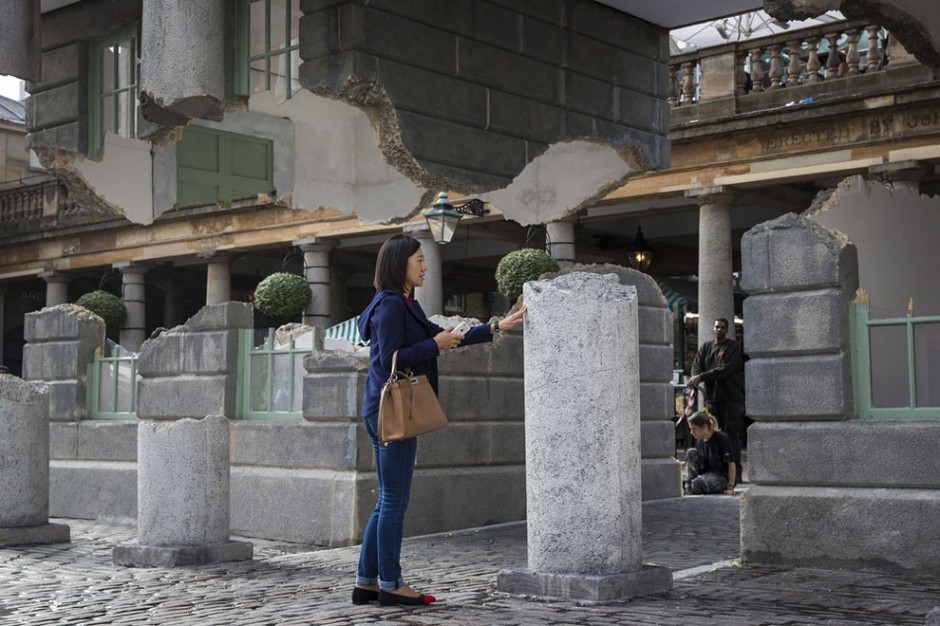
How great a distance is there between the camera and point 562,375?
265 inches

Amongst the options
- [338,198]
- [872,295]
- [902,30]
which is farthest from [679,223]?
[902,30]

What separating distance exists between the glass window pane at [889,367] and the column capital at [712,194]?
1387 centimetres

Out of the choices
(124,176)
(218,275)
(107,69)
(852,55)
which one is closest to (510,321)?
(107,69)

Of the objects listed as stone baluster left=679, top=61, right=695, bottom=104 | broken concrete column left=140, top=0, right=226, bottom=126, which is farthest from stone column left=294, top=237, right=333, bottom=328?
broken concrete column left=140, top=0, right=226, bottom=126

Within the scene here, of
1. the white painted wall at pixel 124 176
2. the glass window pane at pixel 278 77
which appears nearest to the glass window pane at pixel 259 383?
the white painted wall at pixel 124 176

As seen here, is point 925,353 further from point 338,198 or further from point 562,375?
point 338,198

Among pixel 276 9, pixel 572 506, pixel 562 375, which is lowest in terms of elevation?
pixel 572 506

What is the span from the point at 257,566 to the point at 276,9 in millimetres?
3863

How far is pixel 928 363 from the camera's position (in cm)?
798

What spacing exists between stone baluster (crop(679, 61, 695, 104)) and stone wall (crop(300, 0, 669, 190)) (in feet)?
37.6

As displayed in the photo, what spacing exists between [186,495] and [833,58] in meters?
14.1

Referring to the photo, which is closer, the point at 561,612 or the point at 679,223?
the point at 561,612

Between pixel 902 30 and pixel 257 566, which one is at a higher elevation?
pixel 902 30

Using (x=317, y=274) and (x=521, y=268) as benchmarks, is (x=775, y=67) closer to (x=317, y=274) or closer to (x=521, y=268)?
(x=521, y=268)
